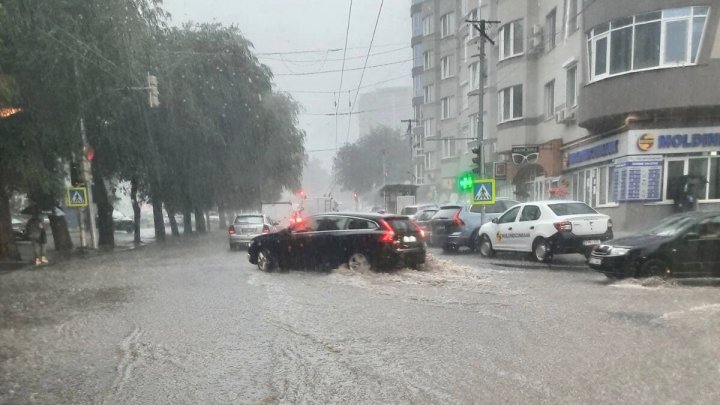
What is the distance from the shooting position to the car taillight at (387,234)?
1095 centimetres

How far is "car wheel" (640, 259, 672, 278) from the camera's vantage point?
9312mm

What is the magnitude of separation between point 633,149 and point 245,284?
1392cm

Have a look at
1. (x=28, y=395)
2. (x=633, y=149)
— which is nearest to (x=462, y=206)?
(x=633, y=149)

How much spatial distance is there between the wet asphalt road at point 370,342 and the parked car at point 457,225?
6.33 metres

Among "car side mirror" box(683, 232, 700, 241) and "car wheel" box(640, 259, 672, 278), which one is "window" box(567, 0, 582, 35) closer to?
"car side mirror" box(683, 232, 700, 241)

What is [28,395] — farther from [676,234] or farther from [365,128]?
[365,128]

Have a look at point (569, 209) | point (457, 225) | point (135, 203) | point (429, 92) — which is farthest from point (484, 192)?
point (429, 92)

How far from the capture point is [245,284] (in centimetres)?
1059


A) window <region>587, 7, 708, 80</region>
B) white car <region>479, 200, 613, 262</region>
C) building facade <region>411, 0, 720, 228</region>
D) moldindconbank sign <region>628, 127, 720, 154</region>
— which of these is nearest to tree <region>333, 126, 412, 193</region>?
building facade <region>411, 0, 720, 228</region>

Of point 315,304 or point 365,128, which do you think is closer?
point 315,304

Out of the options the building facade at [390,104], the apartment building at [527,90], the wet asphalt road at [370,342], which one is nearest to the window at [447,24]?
the apartment building at [527,90]

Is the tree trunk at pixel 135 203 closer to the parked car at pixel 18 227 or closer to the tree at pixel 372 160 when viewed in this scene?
the parked car at pixel 18 227

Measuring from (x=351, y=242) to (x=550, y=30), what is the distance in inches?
752

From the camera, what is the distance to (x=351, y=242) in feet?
37.0
